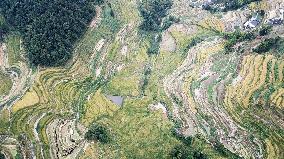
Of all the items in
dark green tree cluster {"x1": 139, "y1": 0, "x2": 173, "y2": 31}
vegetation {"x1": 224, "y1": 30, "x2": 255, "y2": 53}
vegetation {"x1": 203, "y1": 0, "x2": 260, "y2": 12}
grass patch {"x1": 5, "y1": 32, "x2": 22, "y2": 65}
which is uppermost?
grass patch {"x1": 5, "y1": 32, "x2": 22, "y2": 65}

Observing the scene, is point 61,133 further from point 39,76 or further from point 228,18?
point 228,18

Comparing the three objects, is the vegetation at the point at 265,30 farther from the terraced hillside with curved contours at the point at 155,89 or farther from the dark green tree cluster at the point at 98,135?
the dark green tree cluster at the point at 98,135

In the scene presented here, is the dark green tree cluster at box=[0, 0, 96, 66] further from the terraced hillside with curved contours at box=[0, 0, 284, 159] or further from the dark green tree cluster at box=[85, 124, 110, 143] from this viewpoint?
A: the dark green tree cluster at box=[85, 124, 110, 143]

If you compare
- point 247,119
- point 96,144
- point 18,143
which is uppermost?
point 18,143

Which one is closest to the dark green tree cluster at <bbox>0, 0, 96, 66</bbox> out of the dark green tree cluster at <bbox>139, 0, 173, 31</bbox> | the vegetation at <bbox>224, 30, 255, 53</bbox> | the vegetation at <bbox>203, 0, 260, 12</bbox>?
the dark green tree cluster at <bbox>139, 0, 173, 31</bbox>

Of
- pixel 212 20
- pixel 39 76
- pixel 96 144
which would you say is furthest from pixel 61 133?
pixel 212 20

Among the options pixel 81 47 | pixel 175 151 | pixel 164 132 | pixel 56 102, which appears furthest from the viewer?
pixel 81 47
